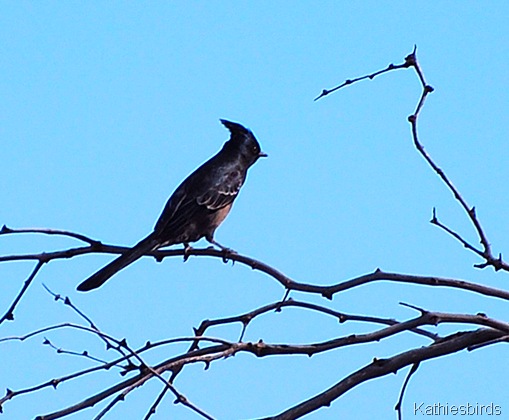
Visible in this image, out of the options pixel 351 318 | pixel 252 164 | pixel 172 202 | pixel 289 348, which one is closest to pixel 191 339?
pixel 289 348

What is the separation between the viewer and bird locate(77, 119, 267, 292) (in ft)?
25.5

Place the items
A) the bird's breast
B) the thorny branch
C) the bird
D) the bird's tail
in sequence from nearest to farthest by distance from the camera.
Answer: the thorny branch, the bird's tail, the bird, the bird's breast

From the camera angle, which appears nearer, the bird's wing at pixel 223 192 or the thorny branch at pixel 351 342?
the thorny branch at pixel 351 342

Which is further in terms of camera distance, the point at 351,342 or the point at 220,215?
the point at 220,215

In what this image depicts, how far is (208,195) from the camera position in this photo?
828cm

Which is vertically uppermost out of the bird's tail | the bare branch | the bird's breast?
the bird's breast

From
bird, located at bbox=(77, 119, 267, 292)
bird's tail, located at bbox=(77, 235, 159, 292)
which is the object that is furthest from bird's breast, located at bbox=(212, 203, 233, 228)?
bird's tail, located at bbox=(77, 235, 159, 292)

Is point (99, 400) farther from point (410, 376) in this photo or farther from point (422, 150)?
point (422, 150)

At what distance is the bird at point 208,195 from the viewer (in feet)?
25.5

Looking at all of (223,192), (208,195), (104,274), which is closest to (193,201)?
(208,195)

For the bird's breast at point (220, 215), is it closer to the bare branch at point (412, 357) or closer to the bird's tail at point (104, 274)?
the bird's tail at point (104, 274)

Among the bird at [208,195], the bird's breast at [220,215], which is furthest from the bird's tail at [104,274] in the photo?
the bird's breast at [220,215]

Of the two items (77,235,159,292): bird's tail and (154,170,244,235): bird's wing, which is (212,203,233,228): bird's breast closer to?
(154,170,244,235): bird's wing

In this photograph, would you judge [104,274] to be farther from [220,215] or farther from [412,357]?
Answer: [412,357]
